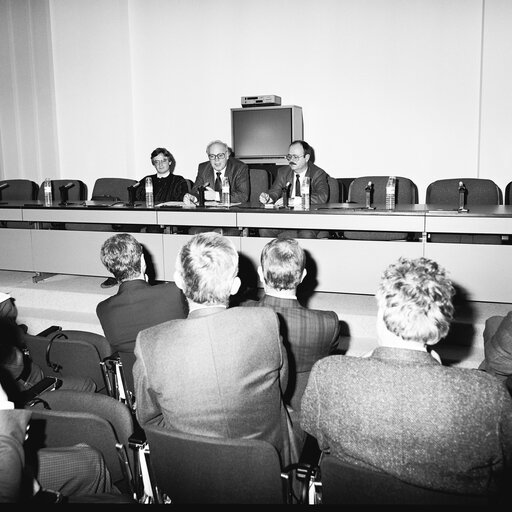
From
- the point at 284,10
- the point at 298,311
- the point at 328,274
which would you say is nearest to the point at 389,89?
the point at 284,10

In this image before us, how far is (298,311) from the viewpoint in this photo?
2125mm

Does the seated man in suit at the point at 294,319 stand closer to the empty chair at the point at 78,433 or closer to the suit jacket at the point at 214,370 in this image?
the suit jacket at the point at 214,370

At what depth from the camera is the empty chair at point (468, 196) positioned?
4.36 metres

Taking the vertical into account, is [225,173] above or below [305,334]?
above

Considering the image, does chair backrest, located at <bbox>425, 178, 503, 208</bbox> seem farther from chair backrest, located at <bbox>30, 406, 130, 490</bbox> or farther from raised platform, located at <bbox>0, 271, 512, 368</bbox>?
chair backrest, located at <bbox>30, 406, 130, 490</bbox>

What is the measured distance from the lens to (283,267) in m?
2.21

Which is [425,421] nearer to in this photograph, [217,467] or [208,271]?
[217,467]

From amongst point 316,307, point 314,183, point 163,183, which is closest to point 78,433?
point 316,307

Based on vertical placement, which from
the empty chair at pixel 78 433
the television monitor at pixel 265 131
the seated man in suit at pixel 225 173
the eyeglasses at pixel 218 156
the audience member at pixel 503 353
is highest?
the television monitor at pixel 265 131

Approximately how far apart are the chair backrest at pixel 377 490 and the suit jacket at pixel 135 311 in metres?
1.36

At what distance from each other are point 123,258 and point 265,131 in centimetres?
404

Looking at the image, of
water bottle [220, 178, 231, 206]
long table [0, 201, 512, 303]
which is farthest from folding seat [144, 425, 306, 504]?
water bottle [220, 178, 231, 206]

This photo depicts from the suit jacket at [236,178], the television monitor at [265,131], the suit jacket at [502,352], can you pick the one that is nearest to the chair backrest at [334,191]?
the suit jacket at [236,178]

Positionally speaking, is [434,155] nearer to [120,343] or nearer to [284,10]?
[284,10]
